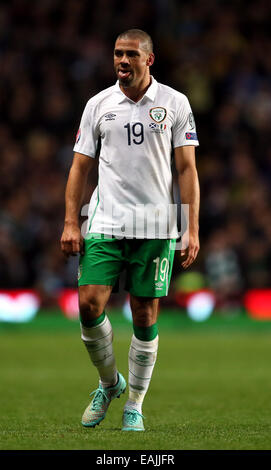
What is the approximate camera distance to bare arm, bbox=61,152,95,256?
5.73m

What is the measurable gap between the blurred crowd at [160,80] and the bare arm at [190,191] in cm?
983

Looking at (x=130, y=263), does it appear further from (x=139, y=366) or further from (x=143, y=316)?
(x=139, y=366)

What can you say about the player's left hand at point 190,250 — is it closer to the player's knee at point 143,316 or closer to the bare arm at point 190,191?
the bare arm at point 190,191

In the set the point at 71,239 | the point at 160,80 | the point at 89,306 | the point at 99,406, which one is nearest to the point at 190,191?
the point at 71,239

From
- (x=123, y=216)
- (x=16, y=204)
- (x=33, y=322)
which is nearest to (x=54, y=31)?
(x=16, y=204)

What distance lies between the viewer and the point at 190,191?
5.89 metres

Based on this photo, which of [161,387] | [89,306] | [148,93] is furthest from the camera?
[161,387]

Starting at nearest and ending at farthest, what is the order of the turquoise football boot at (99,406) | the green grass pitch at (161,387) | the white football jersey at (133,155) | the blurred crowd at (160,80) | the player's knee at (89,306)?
the green grass pitch at (161,387)
the player's knee at (89,306)
the white football jersey at (133,155)
the turquoise football boot at (99,406)
the blurred crowd at (160,80)

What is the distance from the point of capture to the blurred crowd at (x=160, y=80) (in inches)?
635

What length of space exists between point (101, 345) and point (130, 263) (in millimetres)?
497

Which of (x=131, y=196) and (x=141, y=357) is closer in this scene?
(x=131, y=196)

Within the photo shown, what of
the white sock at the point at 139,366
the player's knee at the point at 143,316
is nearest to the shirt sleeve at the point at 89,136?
the player's knee at the point at 143,316

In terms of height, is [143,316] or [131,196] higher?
[131,196]

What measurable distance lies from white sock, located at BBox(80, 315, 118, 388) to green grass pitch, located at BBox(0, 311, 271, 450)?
1.16 feet
